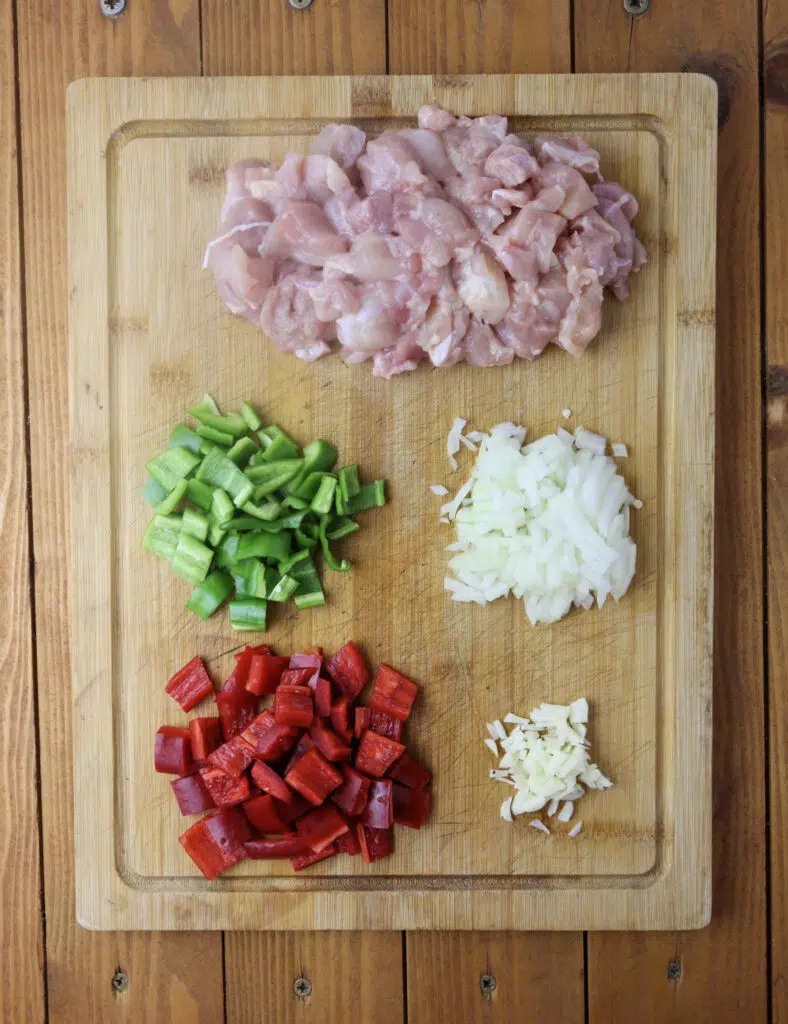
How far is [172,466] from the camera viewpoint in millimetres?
1878

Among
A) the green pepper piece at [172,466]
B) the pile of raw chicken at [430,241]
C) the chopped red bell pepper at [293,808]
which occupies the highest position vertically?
the pile of raw chicken at [430,241]

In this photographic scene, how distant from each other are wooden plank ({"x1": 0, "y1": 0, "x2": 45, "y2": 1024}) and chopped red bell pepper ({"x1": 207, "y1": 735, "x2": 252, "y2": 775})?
1.57ft

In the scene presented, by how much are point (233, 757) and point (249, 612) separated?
32 cm

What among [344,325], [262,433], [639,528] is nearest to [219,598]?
[262,433]

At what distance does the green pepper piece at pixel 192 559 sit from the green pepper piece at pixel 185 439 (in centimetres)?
19

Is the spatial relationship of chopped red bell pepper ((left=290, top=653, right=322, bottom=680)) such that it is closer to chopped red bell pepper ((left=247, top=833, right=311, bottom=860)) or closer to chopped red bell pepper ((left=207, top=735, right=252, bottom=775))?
chopped red bell pepper ((left=207, top=735, right=252, bottom=775))

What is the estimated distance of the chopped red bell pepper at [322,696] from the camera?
1891 millimetres

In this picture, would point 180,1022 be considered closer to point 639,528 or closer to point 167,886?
point 167,886

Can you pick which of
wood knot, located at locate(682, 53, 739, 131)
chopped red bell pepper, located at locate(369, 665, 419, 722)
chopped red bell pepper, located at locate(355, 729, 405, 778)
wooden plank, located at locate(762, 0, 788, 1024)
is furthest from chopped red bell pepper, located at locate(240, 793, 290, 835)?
wood knot, located at locate(682, 53, 739, 131)

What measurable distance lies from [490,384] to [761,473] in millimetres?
675

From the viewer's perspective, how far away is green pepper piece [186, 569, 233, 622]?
190cm

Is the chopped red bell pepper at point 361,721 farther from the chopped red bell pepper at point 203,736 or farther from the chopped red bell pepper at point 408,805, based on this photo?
the chopped red bell pepper at point 203,736

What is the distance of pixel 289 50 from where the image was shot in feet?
6.37

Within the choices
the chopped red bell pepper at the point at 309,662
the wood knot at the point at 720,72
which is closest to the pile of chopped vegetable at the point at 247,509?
the chopped red bell pepper at the point at 309,662
